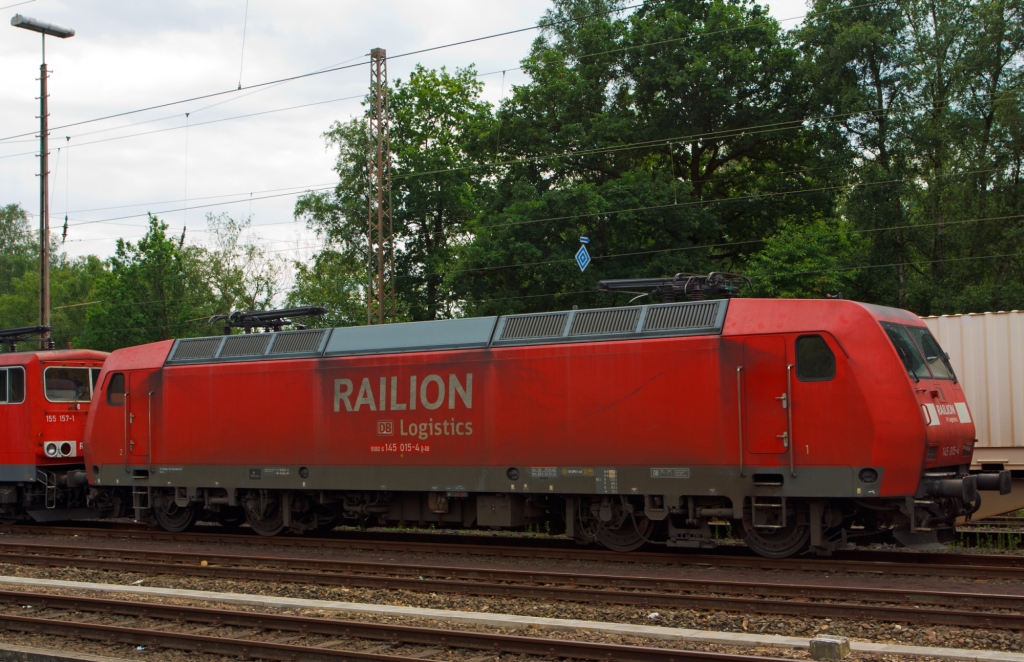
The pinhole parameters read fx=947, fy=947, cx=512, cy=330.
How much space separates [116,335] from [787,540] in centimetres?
3739

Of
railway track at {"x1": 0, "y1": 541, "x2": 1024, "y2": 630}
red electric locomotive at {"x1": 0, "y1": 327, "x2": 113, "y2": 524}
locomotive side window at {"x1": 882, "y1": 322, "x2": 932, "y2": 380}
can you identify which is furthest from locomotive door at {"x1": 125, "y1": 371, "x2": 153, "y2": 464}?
locomotive side window at {"x1": 882, "y1": 322, "x2": 932, "y2": 380}

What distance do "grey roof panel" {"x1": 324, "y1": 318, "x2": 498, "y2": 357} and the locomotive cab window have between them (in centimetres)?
745

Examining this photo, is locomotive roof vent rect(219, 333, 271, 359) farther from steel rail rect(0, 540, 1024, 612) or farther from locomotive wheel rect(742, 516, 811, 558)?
locomotive wheel rect(742, 516, 811, 558)

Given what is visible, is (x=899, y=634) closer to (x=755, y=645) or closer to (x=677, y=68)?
(x=755, y=645)

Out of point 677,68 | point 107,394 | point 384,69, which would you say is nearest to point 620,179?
point 677,68

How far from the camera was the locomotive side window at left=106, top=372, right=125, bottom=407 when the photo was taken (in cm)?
1795

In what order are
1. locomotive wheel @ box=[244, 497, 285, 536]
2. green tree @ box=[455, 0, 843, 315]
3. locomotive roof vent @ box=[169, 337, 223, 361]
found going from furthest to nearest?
green tree @ box=[455, 0, 843, 315]
locomotive roof vent @ box=[169, 337, 223, 361]
locomotive wheel @ box=[244, 497, 285, 536]

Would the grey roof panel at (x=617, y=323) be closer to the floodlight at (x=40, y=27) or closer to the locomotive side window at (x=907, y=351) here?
the locomotive side window at (x=907, y=351)

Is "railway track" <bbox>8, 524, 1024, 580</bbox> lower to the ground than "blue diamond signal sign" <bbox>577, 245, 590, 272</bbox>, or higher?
lower

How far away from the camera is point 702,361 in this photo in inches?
496

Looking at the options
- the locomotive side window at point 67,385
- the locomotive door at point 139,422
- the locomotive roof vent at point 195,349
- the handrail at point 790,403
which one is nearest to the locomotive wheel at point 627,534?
the handrail at point 790,403

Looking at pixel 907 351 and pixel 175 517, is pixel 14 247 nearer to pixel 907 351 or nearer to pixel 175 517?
pixel 175 517

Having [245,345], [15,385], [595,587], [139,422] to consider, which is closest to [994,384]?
[595,587]

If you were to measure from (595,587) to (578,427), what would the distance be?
269 centimetres
